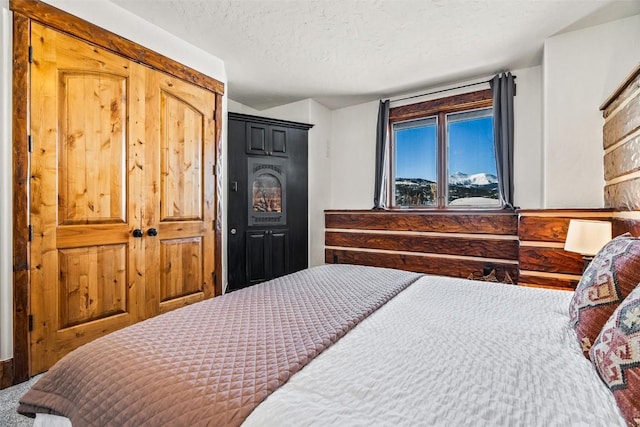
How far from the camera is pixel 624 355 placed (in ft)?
2.33

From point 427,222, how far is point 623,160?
1827 mm

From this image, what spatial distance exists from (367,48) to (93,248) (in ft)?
9.58

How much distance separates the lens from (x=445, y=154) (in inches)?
154

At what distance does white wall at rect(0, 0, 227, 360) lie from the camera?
5.92 feet

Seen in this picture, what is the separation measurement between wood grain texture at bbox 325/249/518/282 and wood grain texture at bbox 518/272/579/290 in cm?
60

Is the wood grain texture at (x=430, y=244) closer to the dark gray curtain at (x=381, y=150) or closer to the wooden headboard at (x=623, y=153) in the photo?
the dark gray curtain at (x=381, y=150)

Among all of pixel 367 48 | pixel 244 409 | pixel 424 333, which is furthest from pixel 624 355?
pixel 367 48

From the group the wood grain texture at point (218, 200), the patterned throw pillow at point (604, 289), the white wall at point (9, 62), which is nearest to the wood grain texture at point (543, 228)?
the patterned throw pillow at point (604, 289)

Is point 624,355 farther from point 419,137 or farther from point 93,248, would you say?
point 419,137

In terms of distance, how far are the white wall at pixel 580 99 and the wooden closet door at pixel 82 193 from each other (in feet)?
11.7

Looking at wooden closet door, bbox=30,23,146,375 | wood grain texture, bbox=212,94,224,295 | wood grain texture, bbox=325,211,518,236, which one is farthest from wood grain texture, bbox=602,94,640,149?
wooden closet door, bbox=30,23,146,375

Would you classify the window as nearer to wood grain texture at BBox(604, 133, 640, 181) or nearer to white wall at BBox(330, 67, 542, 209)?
white wall at BBox(330, 67, 542, 209)

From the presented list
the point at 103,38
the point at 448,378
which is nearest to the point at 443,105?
the point at 103,38

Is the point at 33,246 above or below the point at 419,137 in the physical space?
below
